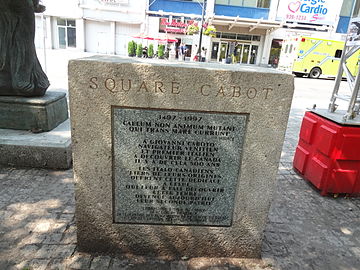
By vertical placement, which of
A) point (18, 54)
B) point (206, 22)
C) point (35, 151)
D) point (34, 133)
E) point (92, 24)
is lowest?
point (35, 151)

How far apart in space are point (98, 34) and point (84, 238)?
1395 inches

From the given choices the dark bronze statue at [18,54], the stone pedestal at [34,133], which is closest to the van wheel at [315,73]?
the stone pedestal at [34,133]

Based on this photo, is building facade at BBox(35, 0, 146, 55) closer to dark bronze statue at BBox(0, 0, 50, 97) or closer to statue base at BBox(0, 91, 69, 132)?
dark bronze statue at BBox(0, 0, 50, 97)

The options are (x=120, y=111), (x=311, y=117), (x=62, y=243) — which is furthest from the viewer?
(x=311, y=117)

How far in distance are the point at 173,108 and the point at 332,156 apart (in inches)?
108

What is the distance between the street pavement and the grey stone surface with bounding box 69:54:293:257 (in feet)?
0.51

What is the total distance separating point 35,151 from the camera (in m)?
4.40

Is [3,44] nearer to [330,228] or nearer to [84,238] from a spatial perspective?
[84,238]

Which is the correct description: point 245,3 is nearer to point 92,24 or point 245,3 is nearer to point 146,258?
point 92,24

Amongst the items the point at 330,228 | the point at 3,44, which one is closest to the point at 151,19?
the point at 3,44

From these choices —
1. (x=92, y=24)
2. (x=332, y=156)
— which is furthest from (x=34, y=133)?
(x=92, y=24)

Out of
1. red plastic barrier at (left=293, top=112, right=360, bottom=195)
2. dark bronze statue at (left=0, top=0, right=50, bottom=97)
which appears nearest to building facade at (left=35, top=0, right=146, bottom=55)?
dark bronze statue at (left=0, top=0, right=50, bottom=97)

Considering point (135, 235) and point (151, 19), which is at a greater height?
point (151, 19)

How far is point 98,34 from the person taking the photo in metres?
34.8
